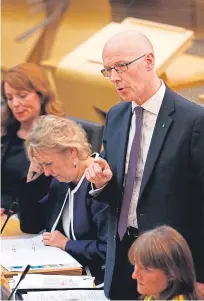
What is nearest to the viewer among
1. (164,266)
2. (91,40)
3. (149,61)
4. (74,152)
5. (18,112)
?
(164,266)

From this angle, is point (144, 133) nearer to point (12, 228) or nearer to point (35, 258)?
point (35, 258)

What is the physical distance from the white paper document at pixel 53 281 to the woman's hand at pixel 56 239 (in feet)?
1.20

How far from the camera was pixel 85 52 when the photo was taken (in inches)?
172

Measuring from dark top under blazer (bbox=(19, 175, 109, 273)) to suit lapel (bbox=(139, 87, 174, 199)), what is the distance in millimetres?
510

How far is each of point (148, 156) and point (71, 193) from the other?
2.42ft

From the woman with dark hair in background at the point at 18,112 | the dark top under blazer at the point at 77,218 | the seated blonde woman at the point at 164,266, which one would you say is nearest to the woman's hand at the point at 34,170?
the dark top under blazer at the point at 77,218

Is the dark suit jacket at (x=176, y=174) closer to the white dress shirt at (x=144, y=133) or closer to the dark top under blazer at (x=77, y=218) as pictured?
the white dress shirt at (x=144, y=133)

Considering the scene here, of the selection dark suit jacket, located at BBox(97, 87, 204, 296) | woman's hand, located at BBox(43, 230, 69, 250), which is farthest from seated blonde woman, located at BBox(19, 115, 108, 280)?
dark suit jacket, located at BBox(97, 87, 204, 296)

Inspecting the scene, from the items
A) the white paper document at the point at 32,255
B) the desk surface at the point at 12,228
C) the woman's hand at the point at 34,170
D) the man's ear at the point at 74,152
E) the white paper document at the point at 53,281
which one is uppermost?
the man's ear at the point at 74,152

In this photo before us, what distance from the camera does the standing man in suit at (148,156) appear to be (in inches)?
91.2

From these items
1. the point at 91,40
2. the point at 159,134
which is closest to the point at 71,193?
the point at 159,134

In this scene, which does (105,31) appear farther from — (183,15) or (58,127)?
(58,127)

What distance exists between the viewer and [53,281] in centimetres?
259

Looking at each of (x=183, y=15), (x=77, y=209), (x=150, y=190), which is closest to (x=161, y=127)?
(x=150, y=190)
